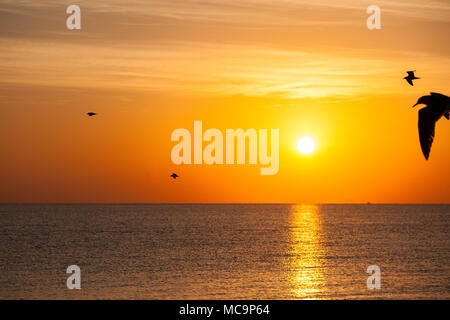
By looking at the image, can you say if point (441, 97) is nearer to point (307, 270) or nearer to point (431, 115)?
point (431, 115)

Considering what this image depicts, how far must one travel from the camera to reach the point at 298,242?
4326 inches

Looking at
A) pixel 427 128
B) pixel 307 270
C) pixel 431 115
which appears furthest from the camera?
pixel 307 270

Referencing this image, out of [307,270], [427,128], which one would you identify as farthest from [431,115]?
[307,270]

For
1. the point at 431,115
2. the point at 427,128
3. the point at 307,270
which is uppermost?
the point at 431,115

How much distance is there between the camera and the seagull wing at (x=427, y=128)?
984 centimetres

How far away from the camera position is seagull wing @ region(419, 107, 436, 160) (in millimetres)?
9836

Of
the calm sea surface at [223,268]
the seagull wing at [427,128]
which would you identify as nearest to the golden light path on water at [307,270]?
the calm sea surface at [223,268]

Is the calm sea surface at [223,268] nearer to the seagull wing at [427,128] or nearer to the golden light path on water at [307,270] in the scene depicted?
the golden light path on water at [307,270]

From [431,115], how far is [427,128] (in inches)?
10.8

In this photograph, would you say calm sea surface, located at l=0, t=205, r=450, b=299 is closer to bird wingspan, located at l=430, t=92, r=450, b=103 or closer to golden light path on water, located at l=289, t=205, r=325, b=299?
golden light path on water, located at l=289, t=205, r=325, b=299

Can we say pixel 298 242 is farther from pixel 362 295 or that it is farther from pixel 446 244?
pixel 362 295

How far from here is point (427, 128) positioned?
10156 mm

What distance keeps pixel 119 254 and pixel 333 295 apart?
43.0 meters
